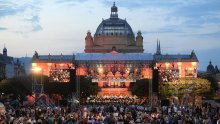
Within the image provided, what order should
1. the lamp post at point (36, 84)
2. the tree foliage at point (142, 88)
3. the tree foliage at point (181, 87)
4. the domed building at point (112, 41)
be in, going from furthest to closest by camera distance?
the domed building at point (112, 41) → the tree foliage at point (142, 88) → the tree foliage at point (181, 87) → the lamp post at point (36, 84)

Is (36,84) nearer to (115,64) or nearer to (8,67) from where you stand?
(115,64)

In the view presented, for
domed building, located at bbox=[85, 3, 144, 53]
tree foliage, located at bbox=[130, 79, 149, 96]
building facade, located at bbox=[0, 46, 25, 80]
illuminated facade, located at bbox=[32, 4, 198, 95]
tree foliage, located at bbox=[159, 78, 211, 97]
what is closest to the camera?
tree foliage, located at bbox=[159, 78, 211, 97]

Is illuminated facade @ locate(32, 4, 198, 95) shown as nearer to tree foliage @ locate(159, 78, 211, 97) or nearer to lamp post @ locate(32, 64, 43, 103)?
lamp post @ locate(32, 64, 43, 103)

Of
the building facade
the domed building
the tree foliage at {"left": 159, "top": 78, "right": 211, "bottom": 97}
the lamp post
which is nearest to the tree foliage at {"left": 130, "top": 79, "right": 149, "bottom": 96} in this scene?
the tree foliage at {"left": 159, "top": 78, "right": 211, "bottom": 97}

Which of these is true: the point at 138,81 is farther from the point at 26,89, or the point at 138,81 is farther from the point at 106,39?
the point at 106,39

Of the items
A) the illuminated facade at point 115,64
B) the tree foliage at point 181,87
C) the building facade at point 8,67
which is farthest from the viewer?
the building facade at point 8,67

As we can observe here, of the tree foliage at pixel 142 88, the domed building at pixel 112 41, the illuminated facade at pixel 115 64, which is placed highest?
the domed building at pixel 112 41

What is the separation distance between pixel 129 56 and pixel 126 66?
21.3 feet

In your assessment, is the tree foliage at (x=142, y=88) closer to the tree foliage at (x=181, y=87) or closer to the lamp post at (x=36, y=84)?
the tree foliage at (x=181, y=87)

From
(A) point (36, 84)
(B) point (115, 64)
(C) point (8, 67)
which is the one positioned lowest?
(A) point (36, 84)

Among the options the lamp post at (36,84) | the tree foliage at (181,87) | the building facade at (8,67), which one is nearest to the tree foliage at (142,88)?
the tree foliage at (181,87)

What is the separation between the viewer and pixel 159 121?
38531 mm

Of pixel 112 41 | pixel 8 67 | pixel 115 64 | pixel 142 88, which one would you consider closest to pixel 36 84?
pixel 142 88

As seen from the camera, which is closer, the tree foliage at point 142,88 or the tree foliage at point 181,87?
the tree foliage at point 181,87
